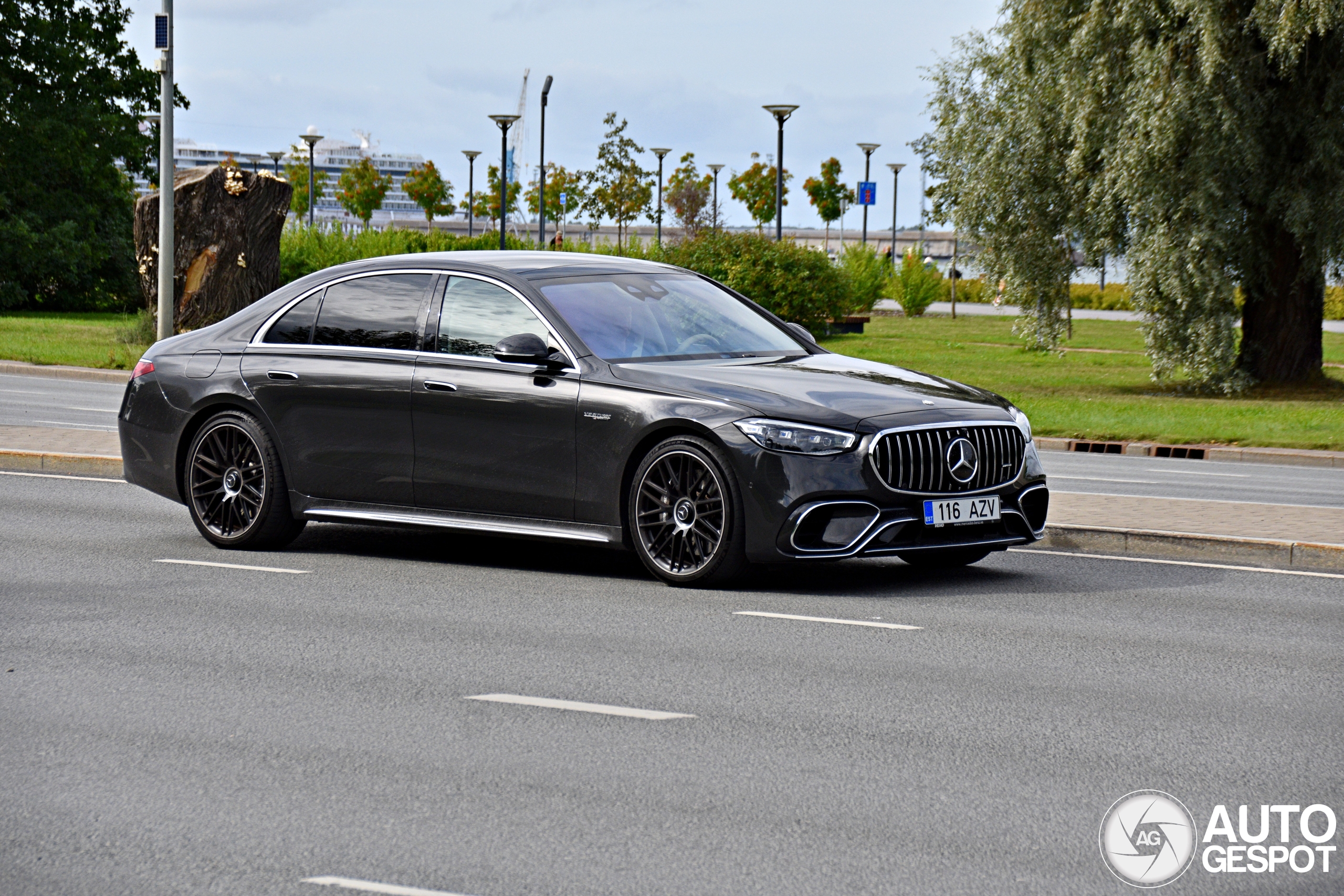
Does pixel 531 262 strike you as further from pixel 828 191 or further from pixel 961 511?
pixel 828 191

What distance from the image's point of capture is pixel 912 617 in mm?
7922

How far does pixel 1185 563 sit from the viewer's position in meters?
9.84

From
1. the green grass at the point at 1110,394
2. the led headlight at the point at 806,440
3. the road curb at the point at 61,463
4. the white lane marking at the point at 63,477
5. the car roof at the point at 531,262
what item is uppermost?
the car roof at the point at 531,262

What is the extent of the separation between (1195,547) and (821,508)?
9.90 ft

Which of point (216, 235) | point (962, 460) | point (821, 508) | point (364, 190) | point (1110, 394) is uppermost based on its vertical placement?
point (364, 190)

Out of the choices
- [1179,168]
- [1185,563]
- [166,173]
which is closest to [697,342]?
[1185,563]

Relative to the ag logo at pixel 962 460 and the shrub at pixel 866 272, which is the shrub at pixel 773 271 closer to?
the shrub at pixel 866 272

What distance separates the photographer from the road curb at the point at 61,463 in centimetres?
1341

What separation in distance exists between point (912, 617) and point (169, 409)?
461 centimetres

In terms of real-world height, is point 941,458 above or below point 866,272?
below

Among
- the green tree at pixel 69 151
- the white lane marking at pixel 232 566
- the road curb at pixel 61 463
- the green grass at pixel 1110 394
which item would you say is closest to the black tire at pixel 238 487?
the white lane marking at pixel 232 566

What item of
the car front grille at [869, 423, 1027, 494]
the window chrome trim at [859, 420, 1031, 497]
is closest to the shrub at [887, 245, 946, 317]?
the window chrome trim at [859, 420, 1031, 497]

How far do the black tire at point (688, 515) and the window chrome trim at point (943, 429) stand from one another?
0.64m

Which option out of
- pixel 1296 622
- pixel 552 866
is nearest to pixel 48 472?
pixel 1296 622
